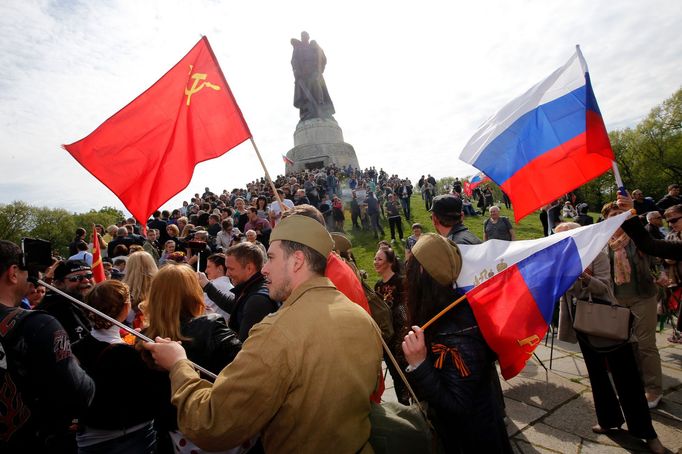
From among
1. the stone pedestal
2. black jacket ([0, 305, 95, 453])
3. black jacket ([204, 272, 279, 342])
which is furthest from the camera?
the stone pedestal

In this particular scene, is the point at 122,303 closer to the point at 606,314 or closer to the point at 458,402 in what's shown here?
the point at 458,402

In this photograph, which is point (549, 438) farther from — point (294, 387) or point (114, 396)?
point (114, 396)

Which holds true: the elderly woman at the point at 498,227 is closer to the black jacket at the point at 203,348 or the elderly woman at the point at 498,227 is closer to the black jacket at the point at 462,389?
the black jacket at the point at 462,389

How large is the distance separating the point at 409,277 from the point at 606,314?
207cm

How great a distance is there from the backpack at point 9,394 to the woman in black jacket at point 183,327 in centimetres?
71

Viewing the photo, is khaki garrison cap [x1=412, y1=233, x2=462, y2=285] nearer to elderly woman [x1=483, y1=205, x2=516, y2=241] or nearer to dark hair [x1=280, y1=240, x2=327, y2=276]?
dark hair [x1=280, y1=240, x2=327, y2=276]

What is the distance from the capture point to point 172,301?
2539 mm

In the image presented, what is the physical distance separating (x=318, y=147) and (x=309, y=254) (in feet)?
105

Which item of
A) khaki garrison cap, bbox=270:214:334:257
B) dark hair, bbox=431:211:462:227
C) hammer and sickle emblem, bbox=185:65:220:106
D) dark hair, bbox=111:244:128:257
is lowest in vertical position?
dark hair, bbox=431:211:462:227

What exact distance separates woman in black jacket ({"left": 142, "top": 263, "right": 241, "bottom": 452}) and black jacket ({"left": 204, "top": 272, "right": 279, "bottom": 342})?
264 millimetres

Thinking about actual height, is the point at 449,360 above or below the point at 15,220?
below

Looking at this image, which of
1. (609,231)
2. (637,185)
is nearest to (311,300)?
(609,231)

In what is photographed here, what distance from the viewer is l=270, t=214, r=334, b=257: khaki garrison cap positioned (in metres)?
1.83

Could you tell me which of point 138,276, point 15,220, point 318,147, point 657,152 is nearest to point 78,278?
point 138,276
